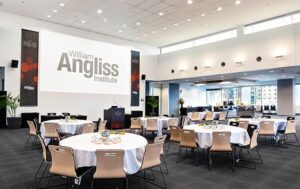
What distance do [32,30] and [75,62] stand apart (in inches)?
99.6

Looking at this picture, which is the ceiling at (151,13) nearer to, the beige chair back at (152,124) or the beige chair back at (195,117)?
the beige chair back at (195,117)

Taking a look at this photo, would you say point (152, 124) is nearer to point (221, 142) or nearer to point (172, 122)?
point (172, 122)

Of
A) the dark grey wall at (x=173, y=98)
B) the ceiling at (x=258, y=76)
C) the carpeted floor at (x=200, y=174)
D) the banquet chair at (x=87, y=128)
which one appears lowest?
the carpeted floor at (x=200, y=174)

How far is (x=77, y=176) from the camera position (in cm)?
295

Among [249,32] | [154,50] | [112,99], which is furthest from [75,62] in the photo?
[249,32]

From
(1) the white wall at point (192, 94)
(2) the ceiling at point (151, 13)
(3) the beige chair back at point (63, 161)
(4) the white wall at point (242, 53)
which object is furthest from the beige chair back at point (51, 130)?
(1) the white wall at point (192, 94)

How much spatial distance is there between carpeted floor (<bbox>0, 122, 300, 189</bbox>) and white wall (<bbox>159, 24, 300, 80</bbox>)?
5.85 meters

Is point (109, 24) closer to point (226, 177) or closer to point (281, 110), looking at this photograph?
point (226, 177)

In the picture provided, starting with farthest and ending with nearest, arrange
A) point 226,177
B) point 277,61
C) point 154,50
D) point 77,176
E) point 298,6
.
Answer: point 154,50 → point 277,61 → point 298,6 → point 226,177 → point 77,176

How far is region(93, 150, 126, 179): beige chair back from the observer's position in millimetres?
2855

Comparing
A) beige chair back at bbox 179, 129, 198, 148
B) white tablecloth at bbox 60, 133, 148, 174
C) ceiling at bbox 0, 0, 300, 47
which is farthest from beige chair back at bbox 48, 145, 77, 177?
ceiling at bbox 0, 0, 300, 47

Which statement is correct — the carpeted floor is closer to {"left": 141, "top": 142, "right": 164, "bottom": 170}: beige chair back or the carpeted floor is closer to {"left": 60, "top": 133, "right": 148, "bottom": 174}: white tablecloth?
{"left": 141, "top": 142, "right": 164, "bottom": 170}: beige chair back

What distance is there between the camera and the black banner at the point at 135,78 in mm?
14906

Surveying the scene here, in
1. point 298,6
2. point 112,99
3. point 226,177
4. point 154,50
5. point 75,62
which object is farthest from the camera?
point 154,50
